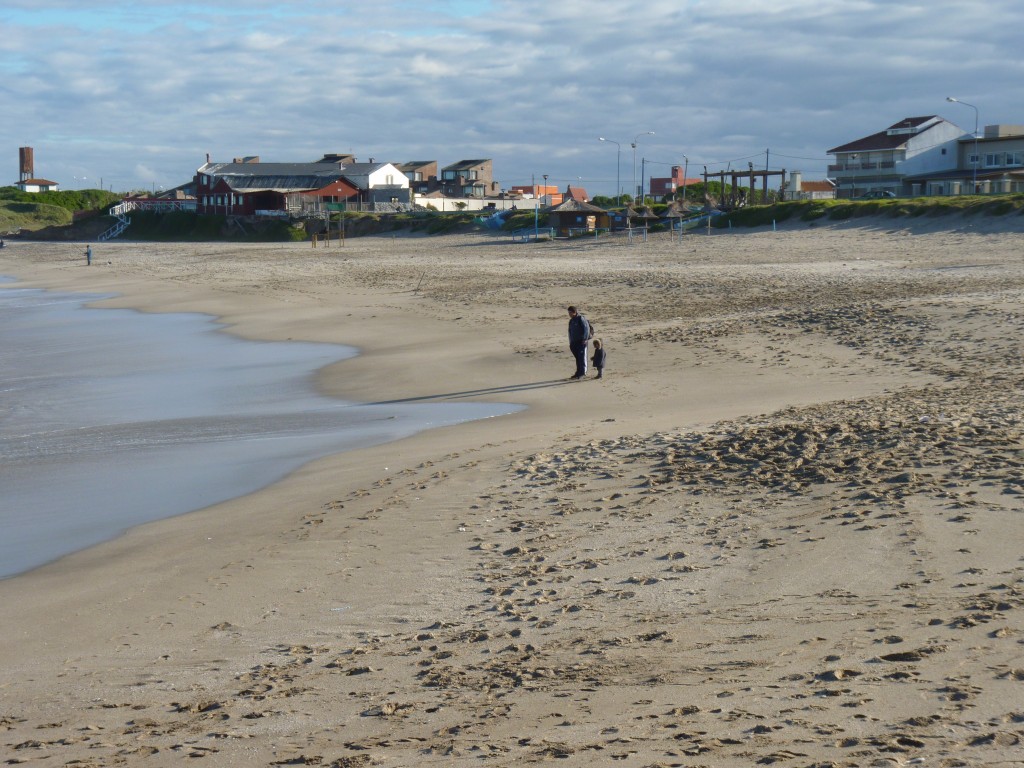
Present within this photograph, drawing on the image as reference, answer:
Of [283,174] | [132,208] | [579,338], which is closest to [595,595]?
[579,338]

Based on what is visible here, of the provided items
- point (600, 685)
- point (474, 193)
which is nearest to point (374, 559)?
point (600, 685)

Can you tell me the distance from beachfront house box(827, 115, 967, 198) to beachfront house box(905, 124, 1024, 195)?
826mm

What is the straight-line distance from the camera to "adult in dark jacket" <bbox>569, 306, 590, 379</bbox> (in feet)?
54.6

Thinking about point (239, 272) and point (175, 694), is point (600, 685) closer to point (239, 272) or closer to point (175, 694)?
point (175, 694)

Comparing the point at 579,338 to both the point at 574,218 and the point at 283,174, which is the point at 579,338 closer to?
the point at 574,218

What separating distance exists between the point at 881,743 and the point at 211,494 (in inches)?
317

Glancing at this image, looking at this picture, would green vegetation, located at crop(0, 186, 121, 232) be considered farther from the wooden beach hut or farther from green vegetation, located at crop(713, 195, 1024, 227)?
green vegetation, located at crop(713, 195, 1024, 227)

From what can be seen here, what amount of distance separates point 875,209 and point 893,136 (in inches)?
1313

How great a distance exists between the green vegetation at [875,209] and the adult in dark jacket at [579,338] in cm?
3074

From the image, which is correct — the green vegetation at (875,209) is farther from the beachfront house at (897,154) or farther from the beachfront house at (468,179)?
the beachfront house at (468,179)

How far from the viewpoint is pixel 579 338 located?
16.7 meters

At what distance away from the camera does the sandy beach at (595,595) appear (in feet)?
16.3

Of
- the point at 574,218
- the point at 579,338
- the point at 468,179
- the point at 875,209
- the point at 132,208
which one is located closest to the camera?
the point at 579,338

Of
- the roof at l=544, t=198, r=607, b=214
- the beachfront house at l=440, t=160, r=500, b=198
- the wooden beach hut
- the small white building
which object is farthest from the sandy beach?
the small white building
